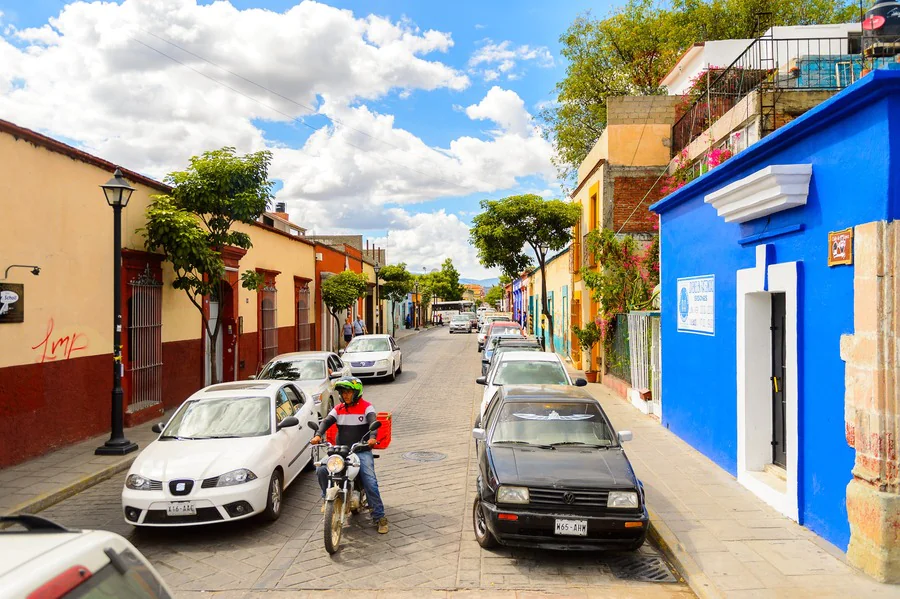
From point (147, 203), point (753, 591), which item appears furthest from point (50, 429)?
point (753, 591)

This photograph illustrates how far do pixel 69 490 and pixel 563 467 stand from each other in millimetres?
6512

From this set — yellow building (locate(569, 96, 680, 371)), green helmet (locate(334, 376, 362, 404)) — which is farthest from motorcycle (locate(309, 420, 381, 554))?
yellow building (locate(569, 96, 680, 371))

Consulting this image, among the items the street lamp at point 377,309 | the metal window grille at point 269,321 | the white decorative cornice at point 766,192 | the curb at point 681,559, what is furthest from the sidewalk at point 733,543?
the street lamp at point 377,309

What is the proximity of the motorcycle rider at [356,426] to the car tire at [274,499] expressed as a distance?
0.76 m

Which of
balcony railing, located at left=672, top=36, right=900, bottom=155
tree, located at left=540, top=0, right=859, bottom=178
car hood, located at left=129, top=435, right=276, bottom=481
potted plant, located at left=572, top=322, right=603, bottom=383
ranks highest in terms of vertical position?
tree, located at left=540, top=0, right=859, bottom=178

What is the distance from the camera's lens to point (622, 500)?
5.95 m

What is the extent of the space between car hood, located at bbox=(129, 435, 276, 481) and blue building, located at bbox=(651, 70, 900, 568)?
5822 mm

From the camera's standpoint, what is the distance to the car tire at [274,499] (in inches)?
281

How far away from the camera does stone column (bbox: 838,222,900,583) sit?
5402 mm

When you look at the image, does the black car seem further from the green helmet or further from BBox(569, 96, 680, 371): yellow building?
BBox(569, 96, 680, 371): yellow building

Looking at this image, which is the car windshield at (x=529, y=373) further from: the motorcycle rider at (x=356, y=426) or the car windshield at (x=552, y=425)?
the motorcycle rider at (x=356, y=426)

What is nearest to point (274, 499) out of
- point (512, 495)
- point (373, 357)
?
point (512, 495)

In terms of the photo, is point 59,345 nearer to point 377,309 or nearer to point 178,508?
point 178,508

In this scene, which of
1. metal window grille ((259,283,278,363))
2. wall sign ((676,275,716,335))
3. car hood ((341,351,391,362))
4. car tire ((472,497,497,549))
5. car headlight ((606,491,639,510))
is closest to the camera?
car headlight ((606,491,639,510))
